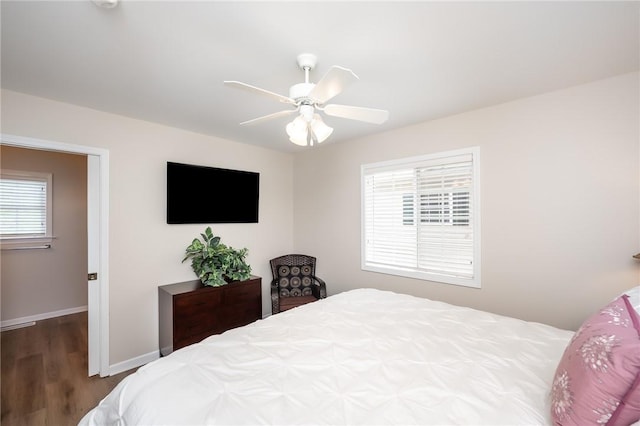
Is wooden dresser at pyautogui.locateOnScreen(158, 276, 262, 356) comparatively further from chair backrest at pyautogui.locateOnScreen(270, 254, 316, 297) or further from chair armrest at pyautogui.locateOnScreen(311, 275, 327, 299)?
chair armrest at pyautogui.locateOnScreen(311, 275, 327, 299)

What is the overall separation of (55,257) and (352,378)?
5040 mm

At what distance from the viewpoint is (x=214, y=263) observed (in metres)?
3.21

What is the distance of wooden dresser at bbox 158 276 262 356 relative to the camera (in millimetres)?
2725

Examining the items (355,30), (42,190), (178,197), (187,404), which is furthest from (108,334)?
(355,30)

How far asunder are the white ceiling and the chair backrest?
7.43ft

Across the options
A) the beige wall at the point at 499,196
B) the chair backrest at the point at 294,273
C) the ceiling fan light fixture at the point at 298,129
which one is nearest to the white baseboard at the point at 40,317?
the beige wall at the point at 499,196

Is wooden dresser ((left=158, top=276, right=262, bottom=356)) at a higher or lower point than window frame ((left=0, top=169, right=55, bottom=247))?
lower

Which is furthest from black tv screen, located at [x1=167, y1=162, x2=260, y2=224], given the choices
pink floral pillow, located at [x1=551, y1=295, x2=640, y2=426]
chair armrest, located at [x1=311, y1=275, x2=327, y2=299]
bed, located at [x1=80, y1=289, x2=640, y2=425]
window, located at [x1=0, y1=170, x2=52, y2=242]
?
pink floral pillow, located at [x1=551, y1=295, x2=640, y2=426]

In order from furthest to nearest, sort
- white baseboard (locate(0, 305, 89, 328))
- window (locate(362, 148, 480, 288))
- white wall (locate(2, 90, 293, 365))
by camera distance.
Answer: white baseboard (locate(0, 305, 89, 328)) → window (locate(362, 148, 480, 288)) → white wall (locate(2, 90, 293, 365))

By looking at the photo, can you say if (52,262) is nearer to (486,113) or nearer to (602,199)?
(486,113)

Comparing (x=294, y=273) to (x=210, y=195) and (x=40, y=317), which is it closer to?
(x=210, y=195)

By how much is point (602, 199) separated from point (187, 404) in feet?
9.71

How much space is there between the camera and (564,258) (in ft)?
7.41

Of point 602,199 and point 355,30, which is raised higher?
point 355,30
